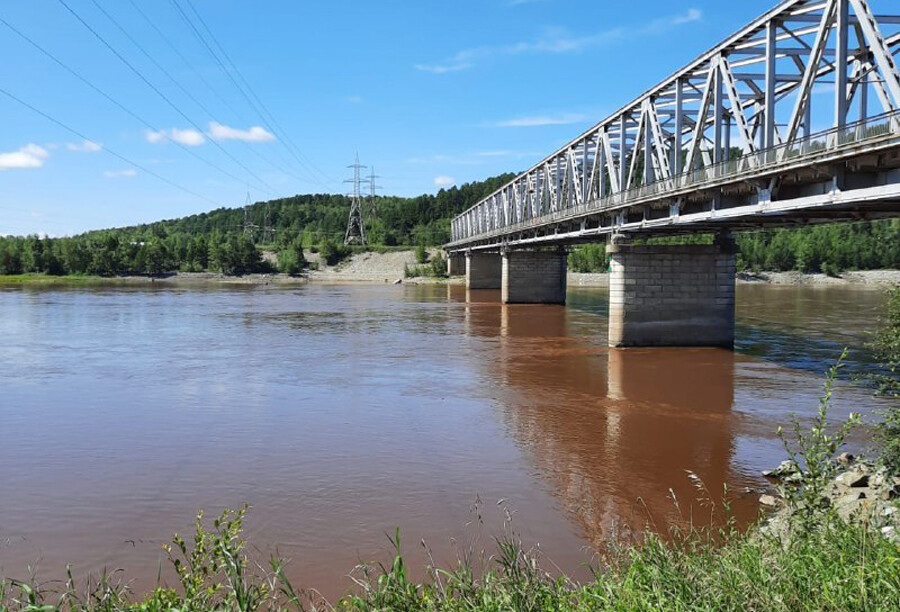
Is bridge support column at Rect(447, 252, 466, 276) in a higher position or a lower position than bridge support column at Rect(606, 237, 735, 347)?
higher

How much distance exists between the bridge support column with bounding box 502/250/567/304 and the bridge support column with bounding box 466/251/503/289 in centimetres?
2837

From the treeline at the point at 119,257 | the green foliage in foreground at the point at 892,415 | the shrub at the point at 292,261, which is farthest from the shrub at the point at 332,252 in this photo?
the green foliage in foreground at the point at 892,415

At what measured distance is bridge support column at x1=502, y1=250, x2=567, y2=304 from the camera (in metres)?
75.4

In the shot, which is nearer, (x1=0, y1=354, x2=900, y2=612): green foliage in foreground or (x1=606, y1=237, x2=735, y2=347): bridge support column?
(x1=0, y1=354, x2=900, y2=612): green foliage in foreground

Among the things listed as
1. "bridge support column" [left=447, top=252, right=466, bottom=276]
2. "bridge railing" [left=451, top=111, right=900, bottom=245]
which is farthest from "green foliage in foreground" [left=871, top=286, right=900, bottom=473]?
"bridge support column" [left=447, top=252, right=466, bottom=276]

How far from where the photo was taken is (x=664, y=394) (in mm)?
26062

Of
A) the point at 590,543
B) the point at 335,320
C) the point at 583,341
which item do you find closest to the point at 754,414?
the point at 590,543

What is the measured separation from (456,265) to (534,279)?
64707mm

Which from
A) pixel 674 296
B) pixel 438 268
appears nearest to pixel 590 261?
pixel 438 268

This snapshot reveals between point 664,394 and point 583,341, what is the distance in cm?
1654

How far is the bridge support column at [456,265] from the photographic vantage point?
139 m

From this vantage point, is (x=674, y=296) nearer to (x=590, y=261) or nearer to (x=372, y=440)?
(x=372, y=440)

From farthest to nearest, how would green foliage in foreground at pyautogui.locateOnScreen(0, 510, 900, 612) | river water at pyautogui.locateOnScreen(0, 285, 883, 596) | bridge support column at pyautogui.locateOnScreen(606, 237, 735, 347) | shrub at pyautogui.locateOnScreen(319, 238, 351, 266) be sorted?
shrub at pyautogui.locateOnScreen(319, 238, 351, 266) < bridge support column at pyautogui.locateOnScreen(606, 237, 735, 347) < river water at pyautogui.locateOnScreen(0, 285, 883, 596) < green foliage in foreground at pyautogui.locateOnScreen(0, 510, 900, 612)

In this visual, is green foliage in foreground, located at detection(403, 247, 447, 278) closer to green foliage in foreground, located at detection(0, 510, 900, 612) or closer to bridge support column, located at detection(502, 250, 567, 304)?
bridge support column, located at detection(502, 250, 567, 304)
